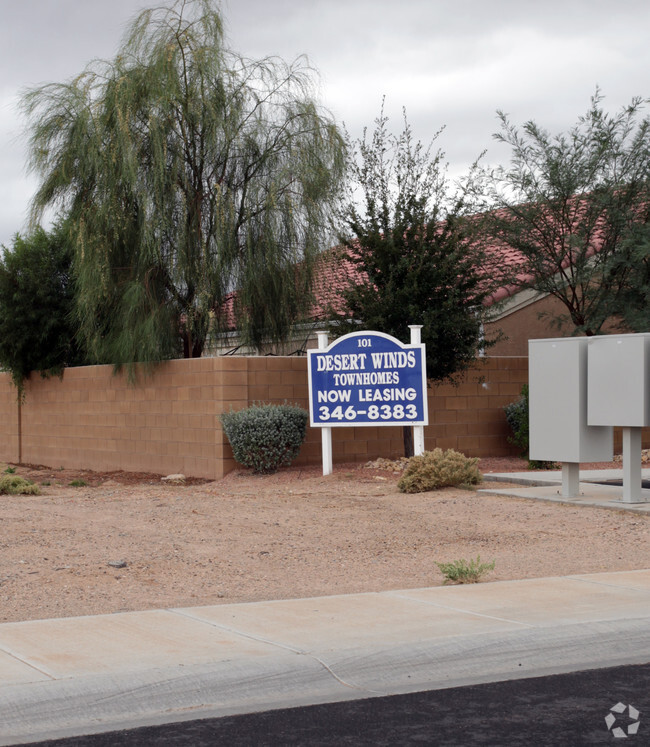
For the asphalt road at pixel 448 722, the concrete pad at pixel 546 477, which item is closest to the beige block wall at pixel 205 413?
the concrete pad at pixel 546 477

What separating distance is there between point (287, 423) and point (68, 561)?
8.52 metres

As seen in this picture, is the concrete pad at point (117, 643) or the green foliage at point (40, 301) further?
the green foliage at point (40, 301)

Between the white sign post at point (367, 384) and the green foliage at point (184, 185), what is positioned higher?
the green foliage at point (184, 185)

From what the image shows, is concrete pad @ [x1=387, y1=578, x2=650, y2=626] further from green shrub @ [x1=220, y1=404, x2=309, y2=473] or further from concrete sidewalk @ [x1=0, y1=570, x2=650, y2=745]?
green shrub @ [x1=220, y1=404, x2=309, y2=473]

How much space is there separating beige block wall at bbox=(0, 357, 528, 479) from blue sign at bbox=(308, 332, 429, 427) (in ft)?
4.52

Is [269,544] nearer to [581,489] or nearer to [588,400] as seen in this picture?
[588,400]

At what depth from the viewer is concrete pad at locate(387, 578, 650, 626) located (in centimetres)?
776

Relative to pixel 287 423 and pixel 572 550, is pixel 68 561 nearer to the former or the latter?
pixel 572 550

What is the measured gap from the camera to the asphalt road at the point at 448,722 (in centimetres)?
550

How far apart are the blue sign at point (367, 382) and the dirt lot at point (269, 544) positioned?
205 centimetres

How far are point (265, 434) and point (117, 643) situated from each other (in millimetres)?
11174

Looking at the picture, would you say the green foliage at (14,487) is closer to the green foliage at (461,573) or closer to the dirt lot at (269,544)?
the dirt lot at (269,544)

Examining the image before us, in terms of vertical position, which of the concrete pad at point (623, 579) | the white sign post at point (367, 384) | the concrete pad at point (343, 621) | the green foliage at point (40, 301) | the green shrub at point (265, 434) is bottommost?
the concrete pad at point (623, 579)

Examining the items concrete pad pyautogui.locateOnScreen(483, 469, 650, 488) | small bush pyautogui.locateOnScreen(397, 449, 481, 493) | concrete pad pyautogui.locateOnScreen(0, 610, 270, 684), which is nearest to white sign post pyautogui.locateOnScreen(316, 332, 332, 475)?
small bush pyautogui.locateOnScreen(397, 449, 481, 493)
